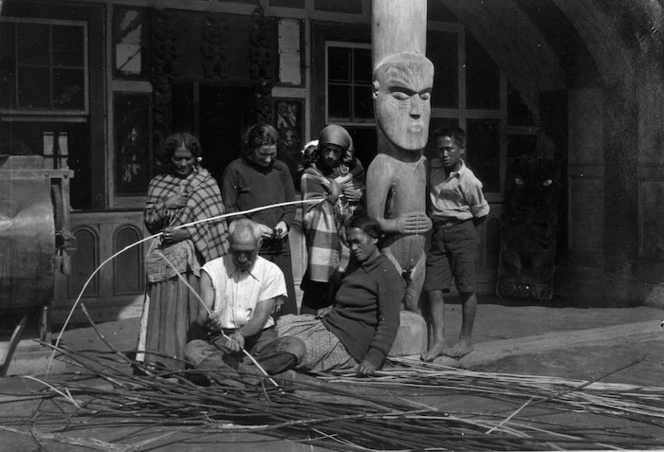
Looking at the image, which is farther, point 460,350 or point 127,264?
point 127,264

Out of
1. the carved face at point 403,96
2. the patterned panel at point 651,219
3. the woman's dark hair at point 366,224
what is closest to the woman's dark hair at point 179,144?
the woman's dark hair at point 366,224

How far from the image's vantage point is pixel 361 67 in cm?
1095

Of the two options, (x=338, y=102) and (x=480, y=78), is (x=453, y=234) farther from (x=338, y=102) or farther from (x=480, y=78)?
(x=480, y=78)

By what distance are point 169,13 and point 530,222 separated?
455cm

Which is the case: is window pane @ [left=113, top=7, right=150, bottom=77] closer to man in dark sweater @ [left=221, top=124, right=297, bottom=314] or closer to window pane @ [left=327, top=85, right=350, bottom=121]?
window pane @ [left=327, top=85, right=350, bottom=121]

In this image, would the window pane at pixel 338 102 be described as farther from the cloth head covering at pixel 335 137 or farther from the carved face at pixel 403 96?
the cloth head covering at pixel 335 137

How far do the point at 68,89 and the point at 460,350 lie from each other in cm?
454

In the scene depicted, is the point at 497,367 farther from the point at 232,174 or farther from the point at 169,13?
the point at 169,13

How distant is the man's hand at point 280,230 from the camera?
22.9ft

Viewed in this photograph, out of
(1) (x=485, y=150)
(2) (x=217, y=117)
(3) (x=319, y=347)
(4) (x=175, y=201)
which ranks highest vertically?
(2) (x=217, y=117)

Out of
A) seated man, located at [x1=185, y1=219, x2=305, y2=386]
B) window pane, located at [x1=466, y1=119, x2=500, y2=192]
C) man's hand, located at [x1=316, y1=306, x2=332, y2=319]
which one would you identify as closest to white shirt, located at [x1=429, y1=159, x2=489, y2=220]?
man's hand, located at [x1=316, y1=306, x2=332, y2=319]

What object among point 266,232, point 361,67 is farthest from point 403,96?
point 361,67

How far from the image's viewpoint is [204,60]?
10.0 metres

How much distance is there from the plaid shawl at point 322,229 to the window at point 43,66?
3304mm
